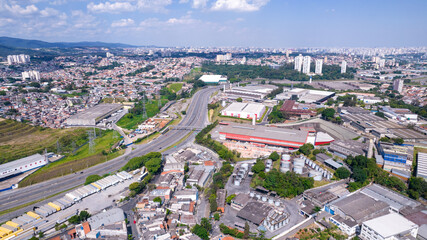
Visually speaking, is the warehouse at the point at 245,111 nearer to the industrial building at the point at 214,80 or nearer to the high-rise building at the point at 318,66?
the industrial building at the point at 214,80

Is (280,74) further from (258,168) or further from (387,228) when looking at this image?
(387,228)

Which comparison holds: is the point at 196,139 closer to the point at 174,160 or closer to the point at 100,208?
the point at 174,160

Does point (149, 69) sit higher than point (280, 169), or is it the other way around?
point (149, 69)

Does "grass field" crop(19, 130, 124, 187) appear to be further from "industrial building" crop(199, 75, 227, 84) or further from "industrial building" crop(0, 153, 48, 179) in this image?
"industrial building" crop(199, 75, 227, 84)

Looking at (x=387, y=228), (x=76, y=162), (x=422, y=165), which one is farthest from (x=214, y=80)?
(x=387, y=228)

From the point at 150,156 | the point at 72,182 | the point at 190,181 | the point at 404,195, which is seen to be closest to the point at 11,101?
the point at 72,182

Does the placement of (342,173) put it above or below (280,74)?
below
